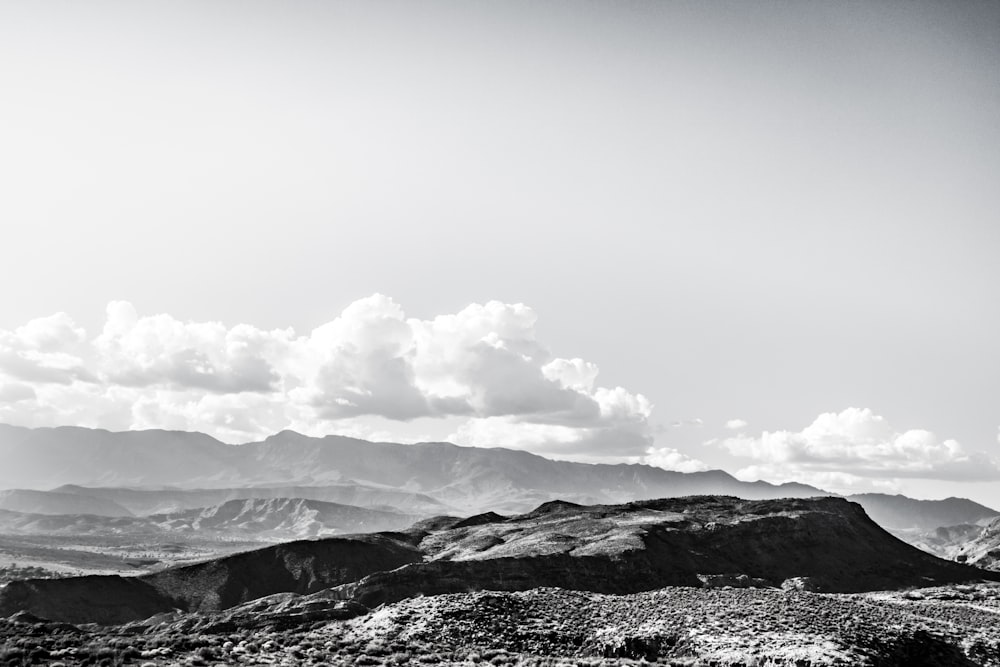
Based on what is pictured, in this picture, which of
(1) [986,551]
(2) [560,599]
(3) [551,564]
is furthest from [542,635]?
(1) [986,551]

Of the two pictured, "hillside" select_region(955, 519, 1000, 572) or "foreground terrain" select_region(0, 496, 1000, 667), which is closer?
"foreground terrain" select_region(0, 496, 1000, 667)

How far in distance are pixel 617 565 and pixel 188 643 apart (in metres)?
48.5

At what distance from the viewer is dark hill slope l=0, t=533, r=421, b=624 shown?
226 ft

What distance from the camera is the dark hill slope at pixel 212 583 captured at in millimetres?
68750

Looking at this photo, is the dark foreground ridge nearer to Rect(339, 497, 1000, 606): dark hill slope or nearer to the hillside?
Rect(339, 497, 1000, 606): dark hill slope

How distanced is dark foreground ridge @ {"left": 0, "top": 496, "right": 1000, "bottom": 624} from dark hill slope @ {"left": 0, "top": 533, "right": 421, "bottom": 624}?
0.15 m

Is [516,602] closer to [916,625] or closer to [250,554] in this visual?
[916,625]

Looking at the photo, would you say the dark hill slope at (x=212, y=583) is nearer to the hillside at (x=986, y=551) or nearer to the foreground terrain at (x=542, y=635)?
the foreground terrain at (x=542, y=635)

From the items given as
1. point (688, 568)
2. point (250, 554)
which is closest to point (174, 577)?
point (250, 554)

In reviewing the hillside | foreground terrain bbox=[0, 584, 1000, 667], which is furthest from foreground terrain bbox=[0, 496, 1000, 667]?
the hillside

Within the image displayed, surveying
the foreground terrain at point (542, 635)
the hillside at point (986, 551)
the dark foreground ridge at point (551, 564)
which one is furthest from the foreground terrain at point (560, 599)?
the hillside at point (986, 551)

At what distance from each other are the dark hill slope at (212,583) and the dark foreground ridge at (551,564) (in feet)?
0.49

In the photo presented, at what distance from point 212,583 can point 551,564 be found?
36.7m

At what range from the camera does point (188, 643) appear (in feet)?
116
